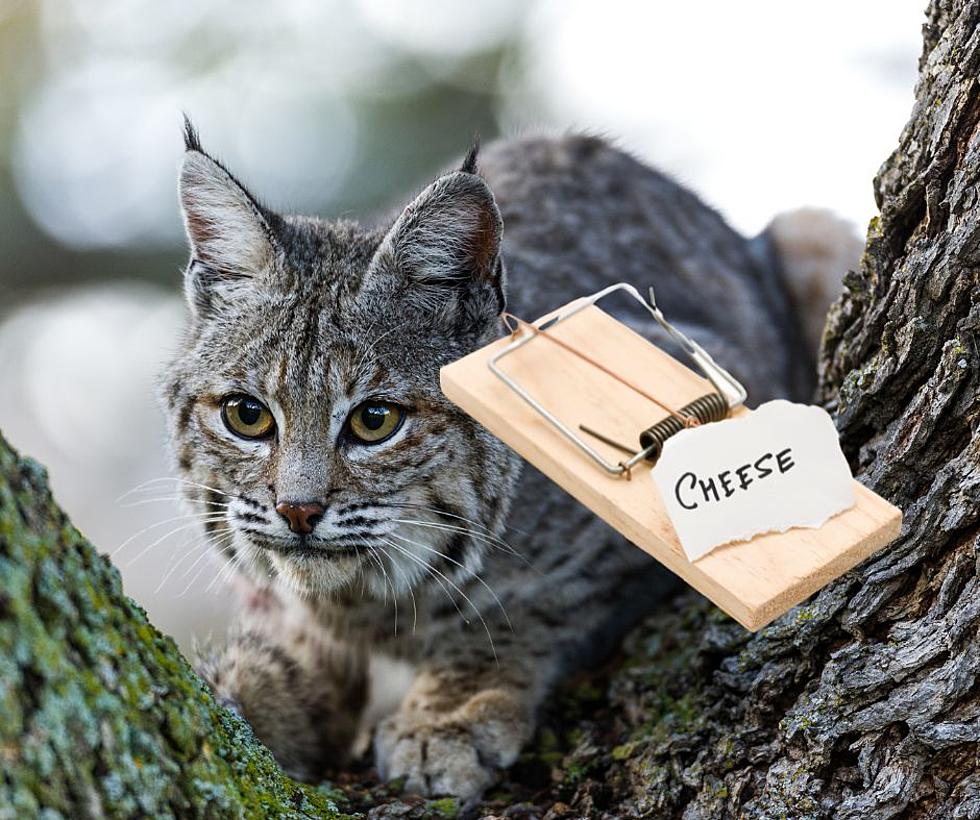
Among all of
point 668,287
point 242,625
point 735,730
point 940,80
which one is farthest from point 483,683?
point 940,80

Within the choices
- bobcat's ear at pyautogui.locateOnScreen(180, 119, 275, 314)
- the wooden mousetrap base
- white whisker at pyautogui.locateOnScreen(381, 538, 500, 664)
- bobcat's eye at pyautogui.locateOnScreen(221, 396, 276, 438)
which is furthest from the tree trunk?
bobcat's ear at pyautogui.locateOnScreen(180, 119, 275, 314)

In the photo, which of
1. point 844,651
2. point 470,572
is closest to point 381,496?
point 470,572

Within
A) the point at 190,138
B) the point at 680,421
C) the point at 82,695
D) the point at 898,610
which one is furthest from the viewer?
the point at 190,138

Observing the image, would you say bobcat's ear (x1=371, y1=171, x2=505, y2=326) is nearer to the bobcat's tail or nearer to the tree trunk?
the tree trunk

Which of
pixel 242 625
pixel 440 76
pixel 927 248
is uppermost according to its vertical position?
pixel 440 76

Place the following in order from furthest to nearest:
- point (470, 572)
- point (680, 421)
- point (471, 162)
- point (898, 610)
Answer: point (470, 572)
point (471, 162)
point (898, 610)
point (680, 421)

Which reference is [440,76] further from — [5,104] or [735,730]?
[735,730]

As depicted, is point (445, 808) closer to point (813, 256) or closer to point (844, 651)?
point (844, 651)
